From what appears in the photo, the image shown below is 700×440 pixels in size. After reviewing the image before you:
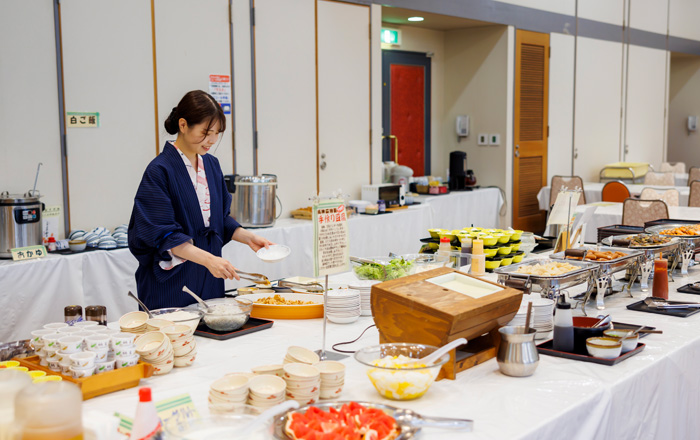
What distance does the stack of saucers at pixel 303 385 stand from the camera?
160 centimetres

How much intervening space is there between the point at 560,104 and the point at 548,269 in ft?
21.8

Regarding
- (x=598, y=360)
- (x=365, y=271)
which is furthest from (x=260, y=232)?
(x=598, y=360)

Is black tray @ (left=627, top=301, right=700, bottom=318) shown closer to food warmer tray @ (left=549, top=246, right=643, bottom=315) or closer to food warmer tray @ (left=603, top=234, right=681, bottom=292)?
food warmer tray @ (left=549, top=246, right=643, bottom=315)

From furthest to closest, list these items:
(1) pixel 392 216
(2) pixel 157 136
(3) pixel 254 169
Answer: (1) pixel 392 216 → (3) pixel 254 169 → (2) pixel 157 136

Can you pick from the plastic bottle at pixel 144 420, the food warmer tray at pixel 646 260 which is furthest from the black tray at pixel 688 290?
the plastic bottle at pixel 144 420

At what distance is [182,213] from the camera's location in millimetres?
2613

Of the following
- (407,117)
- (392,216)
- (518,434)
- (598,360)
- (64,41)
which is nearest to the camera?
(518,434)

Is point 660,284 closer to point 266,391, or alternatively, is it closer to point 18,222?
point 266,391

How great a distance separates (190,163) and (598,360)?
1.62 metres

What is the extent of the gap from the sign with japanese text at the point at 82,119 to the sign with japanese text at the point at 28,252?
0.89m

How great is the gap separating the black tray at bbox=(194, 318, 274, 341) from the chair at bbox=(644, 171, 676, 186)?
7112 mm

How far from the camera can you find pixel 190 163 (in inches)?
105

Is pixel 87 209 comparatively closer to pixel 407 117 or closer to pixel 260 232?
pixel 260 232

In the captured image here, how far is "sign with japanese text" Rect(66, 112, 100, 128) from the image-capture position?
418cm
